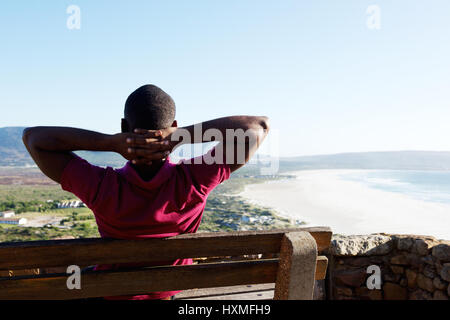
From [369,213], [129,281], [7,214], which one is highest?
[129,281]

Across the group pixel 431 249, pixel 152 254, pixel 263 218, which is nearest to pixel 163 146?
pixel 152 254

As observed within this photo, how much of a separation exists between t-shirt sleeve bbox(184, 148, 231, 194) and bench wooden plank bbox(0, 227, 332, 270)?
0.88 feet

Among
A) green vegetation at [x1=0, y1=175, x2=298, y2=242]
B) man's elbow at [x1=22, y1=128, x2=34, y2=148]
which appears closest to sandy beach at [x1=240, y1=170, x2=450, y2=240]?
green vegetation at [x1=0, y1=175, x2=298, y2=242]

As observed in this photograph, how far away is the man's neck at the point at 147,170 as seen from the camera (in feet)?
6.18

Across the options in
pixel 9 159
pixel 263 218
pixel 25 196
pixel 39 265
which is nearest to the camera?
pixel 39 265

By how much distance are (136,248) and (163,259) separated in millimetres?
123

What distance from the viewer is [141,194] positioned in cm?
182

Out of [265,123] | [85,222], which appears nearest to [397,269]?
[265,123]

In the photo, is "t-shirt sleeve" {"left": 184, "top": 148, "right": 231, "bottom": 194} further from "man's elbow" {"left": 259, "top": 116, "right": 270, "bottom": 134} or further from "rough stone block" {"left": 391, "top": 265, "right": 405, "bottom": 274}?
"rough stone block" {"left": 391, "top": 265, "right": 405, "bottom": 274}

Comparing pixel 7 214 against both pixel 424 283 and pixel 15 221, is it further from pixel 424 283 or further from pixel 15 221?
pixel 424 283

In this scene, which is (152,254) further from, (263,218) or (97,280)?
(263,218)

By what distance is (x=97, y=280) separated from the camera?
5.32 ft
